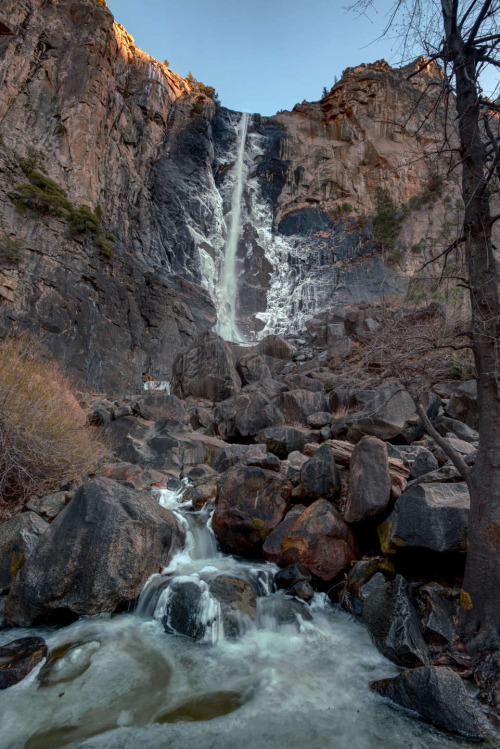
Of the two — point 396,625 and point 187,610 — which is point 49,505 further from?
point 396,625

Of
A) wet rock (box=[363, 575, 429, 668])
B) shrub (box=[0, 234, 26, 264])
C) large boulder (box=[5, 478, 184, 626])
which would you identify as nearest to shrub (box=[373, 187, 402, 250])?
shrub (box=[0, 234, 26, 264])

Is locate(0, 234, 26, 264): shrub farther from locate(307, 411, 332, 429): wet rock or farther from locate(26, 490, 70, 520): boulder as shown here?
locate(307, 411, 332, 429): wet rock

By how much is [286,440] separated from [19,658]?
683 cm

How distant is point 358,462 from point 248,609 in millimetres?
2440

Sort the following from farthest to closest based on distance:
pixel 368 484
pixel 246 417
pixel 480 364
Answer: pixel 246 417, pixel 368 484, pixel 480 364

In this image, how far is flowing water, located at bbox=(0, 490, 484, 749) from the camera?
127 inches

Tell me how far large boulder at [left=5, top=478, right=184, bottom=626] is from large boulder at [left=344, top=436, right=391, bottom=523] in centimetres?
281

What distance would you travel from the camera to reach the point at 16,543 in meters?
5.28

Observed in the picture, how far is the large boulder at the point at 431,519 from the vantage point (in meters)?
4.36

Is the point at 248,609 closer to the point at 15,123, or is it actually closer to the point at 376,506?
the point at 376,506

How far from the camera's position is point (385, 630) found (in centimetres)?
407

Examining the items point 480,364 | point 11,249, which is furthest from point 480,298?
point 11,249

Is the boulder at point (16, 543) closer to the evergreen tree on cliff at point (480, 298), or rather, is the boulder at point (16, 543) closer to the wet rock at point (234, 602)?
the wet rock at point (234, 602)

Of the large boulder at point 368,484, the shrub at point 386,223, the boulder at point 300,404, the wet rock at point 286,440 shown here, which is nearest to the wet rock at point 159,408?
the boulder at point 300,404
